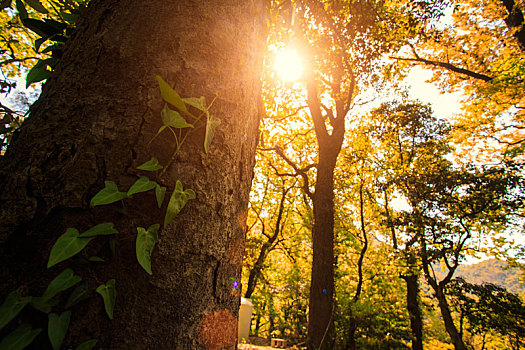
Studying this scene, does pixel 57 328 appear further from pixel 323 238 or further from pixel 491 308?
pixel 491 308

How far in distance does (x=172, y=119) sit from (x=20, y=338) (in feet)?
1.87

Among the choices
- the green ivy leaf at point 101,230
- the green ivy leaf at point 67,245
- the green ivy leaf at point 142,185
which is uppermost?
the green ivy leaf at point 142,185

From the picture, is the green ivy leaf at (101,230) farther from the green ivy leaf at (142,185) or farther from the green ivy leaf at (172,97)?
the green ivy leaf at (172,97)

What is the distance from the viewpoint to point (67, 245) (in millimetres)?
550

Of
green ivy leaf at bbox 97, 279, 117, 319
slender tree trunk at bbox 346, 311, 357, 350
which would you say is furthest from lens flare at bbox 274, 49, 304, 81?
slender tree trunk at bbox 346, 311, 357, 350

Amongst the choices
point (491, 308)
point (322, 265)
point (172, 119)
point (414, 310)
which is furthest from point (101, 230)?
point (414, 310)

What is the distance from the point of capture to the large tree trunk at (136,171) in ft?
1.84

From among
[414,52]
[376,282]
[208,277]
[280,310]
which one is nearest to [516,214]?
[376,282]

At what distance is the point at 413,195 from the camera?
10.8 meters

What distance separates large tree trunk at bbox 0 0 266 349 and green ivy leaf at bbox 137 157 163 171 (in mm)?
29

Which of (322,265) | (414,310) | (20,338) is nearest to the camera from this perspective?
(20,338)

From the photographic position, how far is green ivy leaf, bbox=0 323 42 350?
19.0 inches

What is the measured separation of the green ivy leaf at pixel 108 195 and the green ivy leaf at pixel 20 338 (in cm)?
27

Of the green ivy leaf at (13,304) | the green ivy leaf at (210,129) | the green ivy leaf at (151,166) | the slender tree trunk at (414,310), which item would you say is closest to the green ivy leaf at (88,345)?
the green ivy leaf at (13,304)
